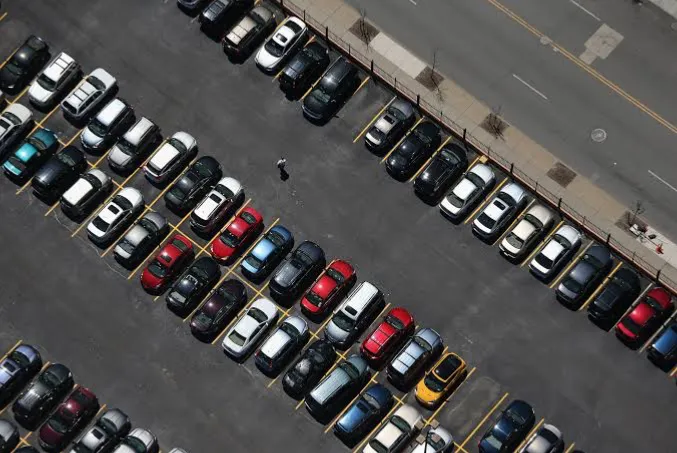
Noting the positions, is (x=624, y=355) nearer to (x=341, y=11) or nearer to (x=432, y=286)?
(x=432, y=286)

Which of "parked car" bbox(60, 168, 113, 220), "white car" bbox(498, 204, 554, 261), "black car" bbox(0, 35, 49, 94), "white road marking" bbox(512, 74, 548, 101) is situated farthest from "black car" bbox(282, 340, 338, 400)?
"black car" bbox(0, 35, 49, 94)

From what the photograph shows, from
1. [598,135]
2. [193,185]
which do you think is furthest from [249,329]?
[598,135]

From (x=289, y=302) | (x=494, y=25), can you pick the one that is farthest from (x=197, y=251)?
(x=494, y=25)

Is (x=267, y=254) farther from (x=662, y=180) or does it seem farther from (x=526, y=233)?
(x=662, y=180)

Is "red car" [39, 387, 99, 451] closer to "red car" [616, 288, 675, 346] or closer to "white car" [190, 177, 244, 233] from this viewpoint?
Result: "white car" [190, 177, 244, 233]

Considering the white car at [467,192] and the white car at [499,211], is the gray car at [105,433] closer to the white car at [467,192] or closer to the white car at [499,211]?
the white car at [467,192]

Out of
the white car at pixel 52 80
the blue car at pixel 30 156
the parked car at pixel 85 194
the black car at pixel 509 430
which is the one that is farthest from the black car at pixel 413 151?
the blue car at pixel 30 156
